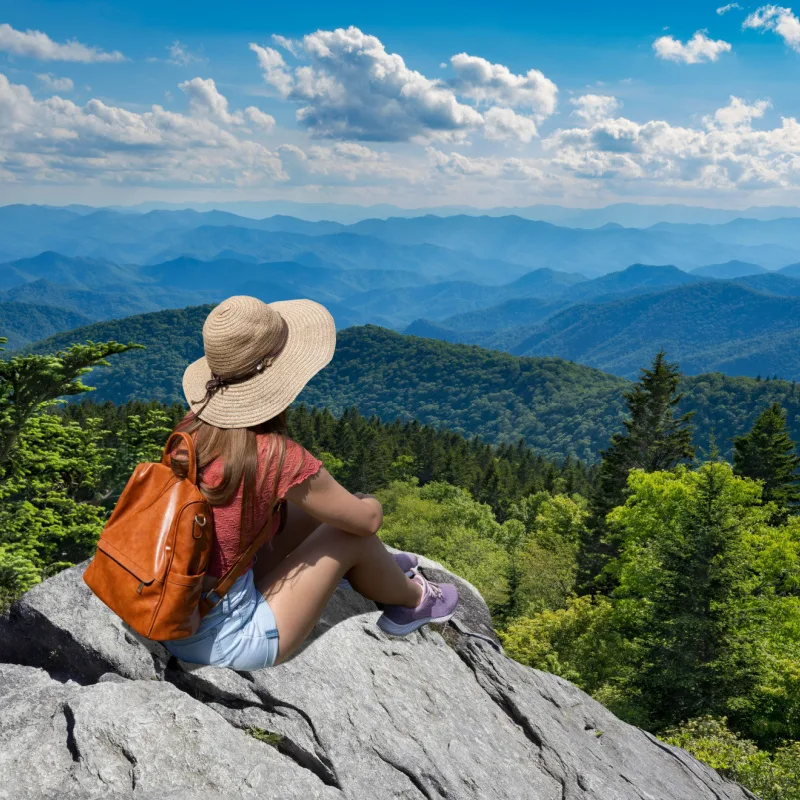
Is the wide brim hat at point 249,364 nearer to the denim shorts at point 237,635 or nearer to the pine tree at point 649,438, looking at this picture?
the denim shorts at point 237,635

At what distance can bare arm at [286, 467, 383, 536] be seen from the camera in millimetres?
4004

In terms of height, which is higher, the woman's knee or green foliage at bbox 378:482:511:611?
the woman's knee

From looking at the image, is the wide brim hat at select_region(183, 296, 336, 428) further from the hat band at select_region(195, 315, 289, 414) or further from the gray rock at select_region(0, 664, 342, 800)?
the gray rock at select_region(0, 664, 342, 800)

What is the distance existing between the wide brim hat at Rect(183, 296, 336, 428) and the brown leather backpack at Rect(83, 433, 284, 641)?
12.9 inches

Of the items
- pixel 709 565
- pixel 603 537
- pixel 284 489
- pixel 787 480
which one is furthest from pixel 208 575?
pixel 787 480

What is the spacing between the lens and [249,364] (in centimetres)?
401

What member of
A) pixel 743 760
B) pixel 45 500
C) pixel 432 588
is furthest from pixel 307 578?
pixel 45 500

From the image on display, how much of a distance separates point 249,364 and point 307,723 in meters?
2.91

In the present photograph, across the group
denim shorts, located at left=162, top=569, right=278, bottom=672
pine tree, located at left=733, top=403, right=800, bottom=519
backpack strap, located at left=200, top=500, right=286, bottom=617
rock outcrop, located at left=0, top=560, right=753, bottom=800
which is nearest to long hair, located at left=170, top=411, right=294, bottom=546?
backpack strap, located at left=200, top=500, right=286, bottom=617

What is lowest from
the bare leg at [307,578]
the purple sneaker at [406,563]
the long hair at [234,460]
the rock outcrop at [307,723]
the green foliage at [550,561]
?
the green foliage at [550,561]

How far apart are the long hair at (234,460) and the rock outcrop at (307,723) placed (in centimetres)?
165

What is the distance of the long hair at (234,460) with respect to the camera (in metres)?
3.79

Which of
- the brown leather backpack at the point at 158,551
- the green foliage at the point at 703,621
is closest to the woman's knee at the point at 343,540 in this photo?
the brown leather backpack at the point at 158,551

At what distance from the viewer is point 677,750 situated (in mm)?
7445
